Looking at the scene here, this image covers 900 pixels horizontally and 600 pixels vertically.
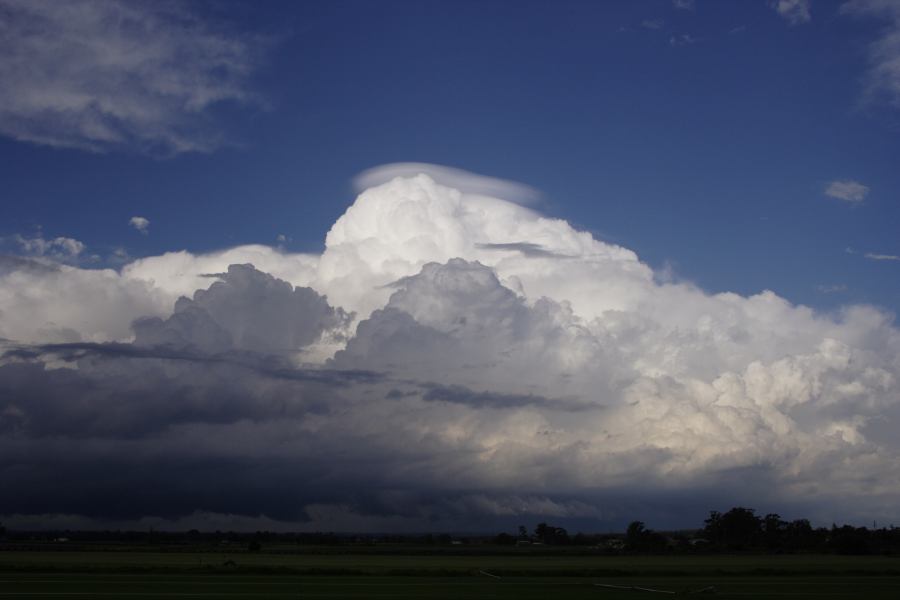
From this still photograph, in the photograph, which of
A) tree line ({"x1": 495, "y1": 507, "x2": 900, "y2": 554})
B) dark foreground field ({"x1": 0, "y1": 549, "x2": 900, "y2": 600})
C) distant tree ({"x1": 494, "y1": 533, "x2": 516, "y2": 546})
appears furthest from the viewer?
distant tree ({"x1": 494, "y1": 533, "x2": 516, "y2": 546})

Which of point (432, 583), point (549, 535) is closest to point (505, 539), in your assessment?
point (549, 535)

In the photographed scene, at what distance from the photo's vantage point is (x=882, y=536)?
448 feet

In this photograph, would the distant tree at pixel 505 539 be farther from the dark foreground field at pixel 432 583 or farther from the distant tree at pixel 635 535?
the dark foreground field at pixel 432 583

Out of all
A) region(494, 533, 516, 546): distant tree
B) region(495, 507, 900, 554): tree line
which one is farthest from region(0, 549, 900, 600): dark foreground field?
region(494, 533, 516, 546): distant tree

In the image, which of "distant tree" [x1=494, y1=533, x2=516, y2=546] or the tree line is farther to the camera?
"distant tree" [x1=494, y1=533, x2=516, y2=546]

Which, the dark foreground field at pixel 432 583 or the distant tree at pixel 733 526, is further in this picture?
the distant tree at pixel 733 526

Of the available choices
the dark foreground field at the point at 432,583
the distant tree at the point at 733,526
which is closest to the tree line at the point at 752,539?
the distant tree at the point at 733,526

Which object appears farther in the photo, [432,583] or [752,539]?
[752,539]

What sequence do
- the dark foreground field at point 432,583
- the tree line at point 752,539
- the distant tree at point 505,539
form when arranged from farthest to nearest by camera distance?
1. the distant tree at point 505,539
2. the tree line at point 752,539
3. the dark foreground field at point 432,583

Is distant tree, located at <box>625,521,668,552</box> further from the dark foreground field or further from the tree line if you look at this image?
the dark foreground field

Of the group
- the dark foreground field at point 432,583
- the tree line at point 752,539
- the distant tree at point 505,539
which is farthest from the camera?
the distant tree at point 505,539

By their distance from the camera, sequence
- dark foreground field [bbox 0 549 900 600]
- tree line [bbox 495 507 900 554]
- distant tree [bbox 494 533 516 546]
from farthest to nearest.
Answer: distant tree [bbox 494 533 516 546], tree line [bbox 495 507 900 554], dark foreground field [bbox 0 549 900 600]

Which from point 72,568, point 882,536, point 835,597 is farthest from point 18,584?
point 882,536

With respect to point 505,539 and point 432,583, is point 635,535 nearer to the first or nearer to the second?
point 505,539
